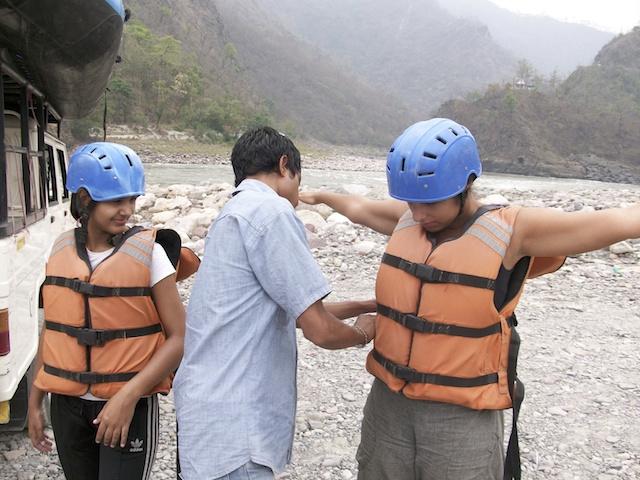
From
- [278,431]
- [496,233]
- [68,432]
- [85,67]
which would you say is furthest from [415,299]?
[85,67]

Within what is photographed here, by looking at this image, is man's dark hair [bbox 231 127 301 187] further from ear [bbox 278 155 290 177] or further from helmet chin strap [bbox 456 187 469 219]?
helmet chin strap [bbox 456 187 469 219]

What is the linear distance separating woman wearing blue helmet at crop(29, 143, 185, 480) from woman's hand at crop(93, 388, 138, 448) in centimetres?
4

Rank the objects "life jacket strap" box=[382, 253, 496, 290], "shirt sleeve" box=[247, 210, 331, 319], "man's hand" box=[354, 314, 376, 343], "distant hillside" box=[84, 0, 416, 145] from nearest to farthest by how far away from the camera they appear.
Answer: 1. "shirt sleeve" box=[247, 210, 331, 319]
2. "life jacket strap" box=[382, 253, 496, 290]
3. "man's hand" box=[354, 314, 376, 343]
4. "distant hillside" box=[84, 0, 416, 145]

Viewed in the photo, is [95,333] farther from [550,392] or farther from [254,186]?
[550,392]

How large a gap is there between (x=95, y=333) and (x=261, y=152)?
91 centimetres

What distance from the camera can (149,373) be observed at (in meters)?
1.91

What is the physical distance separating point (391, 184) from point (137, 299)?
3.27ft

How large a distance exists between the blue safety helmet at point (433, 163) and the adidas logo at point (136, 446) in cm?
127

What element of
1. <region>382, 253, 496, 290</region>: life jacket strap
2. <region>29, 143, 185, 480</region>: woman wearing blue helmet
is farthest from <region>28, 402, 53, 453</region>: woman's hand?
<region>382, 253, 496, 290</region>: life jacket strap

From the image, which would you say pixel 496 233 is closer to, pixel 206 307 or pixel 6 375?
pixel 206 307

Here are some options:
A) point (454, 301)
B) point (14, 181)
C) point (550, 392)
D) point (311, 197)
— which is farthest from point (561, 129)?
point (454, 301)

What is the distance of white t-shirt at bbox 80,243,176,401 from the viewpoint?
79.8 inches

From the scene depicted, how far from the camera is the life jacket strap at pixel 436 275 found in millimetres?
1741

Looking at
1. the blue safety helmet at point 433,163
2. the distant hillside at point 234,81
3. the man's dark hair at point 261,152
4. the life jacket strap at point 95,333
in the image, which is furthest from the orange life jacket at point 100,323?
the distant hillside at point 234,81
